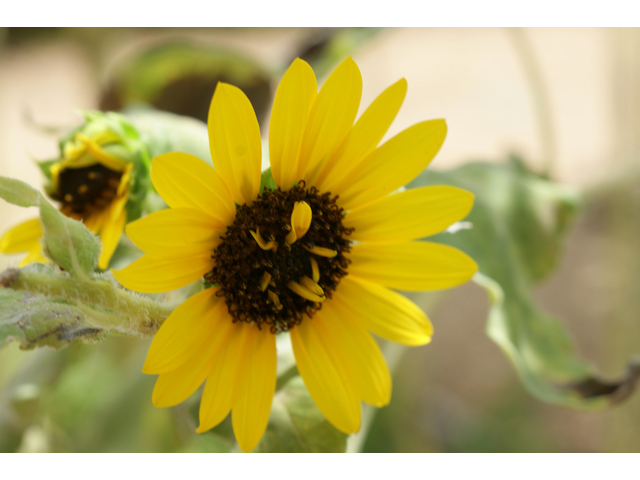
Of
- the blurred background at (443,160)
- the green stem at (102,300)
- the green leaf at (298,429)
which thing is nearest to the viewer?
the green stem at (102,300)

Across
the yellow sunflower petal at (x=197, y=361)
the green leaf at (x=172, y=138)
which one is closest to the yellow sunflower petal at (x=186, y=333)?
the yellow sunflower petal at (x=197, y=361)

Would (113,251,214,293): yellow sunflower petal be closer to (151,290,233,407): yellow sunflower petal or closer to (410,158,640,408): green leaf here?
(151,290,233,407): yellow sunflower petal

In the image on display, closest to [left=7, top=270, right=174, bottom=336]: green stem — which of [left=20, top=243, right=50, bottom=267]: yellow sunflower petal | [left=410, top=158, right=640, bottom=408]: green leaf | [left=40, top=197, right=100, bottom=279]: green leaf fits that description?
[left=40, top=197, right=100, bottom=279]: green leaf

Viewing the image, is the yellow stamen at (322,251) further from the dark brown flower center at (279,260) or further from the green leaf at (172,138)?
the green leaf at (172,138)

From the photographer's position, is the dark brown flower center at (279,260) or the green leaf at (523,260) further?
the green leaf at (523,260)

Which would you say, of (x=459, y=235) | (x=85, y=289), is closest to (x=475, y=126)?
(x=459, y=235)

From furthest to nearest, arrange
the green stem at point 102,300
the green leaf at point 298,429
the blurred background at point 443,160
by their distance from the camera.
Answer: the blurred background at point 443,160
the green leaf at point 298,429
the green stem at point 102,300

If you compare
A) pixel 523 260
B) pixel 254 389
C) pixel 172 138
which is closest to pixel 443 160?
pixel 523 260
